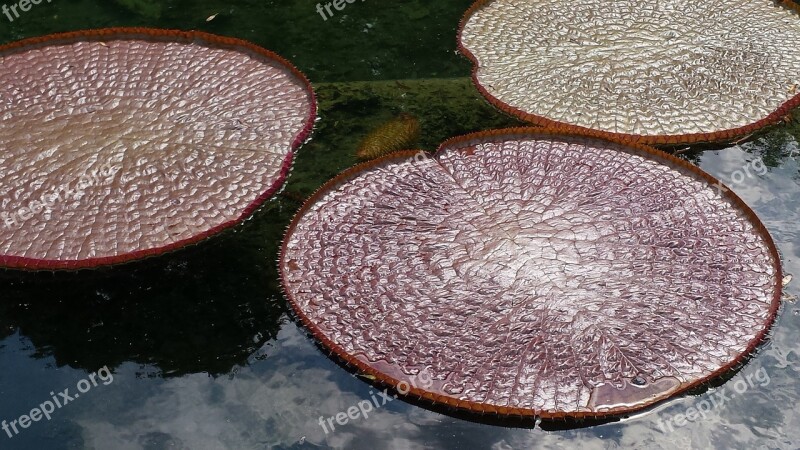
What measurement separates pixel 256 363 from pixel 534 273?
108 centimetres

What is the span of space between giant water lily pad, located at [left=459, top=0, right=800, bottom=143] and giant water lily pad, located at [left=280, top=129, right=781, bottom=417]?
1.05 ft

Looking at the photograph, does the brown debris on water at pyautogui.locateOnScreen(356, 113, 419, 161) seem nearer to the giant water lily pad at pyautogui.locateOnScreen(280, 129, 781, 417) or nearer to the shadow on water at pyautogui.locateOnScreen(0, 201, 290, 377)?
the giant water lily pad at pyautogui.locateOnScreen(280, 129, 781, 417)

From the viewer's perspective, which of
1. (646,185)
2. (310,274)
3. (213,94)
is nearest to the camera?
(310,274)

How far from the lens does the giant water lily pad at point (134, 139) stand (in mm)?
3510

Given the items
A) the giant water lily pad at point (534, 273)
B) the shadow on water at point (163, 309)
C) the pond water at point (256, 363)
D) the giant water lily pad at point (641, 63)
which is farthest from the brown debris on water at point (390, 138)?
the shadow on water at point (163, 309)

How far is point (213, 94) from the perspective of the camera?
4.21 meters

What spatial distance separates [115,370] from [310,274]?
A: 78 cm

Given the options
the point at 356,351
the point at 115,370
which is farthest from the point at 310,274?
the point at 115,370

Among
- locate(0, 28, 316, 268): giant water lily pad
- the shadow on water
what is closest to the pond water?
the shadow on water

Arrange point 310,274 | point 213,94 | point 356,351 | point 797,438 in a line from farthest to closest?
1. point 213,94
2. point 310,274
3. point 356,351
4. point 797,438

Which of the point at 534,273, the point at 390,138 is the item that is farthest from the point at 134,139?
the point at 534,273

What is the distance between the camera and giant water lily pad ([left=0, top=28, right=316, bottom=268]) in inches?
138

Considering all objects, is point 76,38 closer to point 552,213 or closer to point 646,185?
point 552,213

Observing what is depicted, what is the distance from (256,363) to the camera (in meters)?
3.09
